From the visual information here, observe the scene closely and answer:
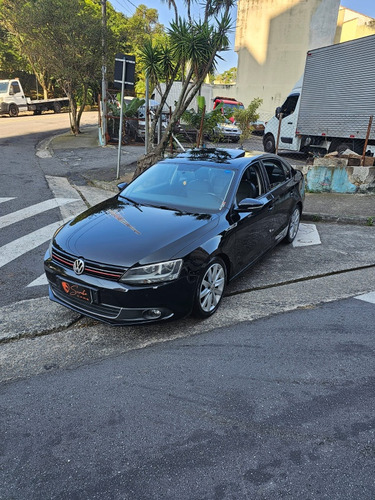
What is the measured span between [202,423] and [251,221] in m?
2.67

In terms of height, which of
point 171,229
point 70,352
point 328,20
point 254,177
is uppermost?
point 328,20

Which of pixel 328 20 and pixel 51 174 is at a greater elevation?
pixel 328 20

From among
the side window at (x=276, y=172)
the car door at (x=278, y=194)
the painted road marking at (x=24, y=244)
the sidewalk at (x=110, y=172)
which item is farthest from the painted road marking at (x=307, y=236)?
the painted road marking at (x=24, y=244)

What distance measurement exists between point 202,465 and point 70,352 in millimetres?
1710

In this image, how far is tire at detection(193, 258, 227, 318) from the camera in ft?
12.7

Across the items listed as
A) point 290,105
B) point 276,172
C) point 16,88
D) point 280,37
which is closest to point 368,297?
point 276,172

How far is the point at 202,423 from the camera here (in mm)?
2701

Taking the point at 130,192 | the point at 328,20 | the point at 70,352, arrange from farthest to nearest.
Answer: the point at 328,20 < the point at 130,192 < the point at 70,352

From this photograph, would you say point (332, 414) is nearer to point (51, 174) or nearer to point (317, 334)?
point (317, 334)

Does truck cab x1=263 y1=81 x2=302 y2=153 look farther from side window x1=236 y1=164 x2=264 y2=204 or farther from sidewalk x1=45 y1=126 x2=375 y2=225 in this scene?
side window x1=236 y1=164 x2=264 y2=204

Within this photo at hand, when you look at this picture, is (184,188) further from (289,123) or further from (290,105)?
(290,105)

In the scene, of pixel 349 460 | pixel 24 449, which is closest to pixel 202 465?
pixel 349 460

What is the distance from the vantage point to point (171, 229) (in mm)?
3920

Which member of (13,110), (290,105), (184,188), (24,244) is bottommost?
(24,244)
